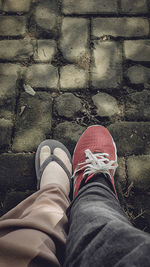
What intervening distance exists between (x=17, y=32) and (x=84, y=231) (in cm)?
165

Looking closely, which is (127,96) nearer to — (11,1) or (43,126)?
(43,126)

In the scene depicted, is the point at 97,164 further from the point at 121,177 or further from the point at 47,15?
the point at 47,15

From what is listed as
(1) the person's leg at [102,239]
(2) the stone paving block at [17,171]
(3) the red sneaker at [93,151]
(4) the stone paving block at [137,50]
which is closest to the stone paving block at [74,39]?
(4) the stone paving block at [137,50]

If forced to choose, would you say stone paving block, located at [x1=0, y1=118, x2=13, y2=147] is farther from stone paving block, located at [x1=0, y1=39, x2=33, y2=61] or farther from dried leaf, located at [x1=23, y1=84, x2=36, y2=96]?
stone paving block, located at [x1=0, y1=39, x2=33, y2=61]

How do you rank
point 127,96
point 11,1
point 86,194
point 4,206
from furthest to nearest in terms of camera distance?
point 11,1 < point 127,96 < point 4,206 < point 86,194

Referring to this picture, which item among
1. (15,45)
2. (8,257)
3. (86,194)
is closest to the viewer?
(8,257)

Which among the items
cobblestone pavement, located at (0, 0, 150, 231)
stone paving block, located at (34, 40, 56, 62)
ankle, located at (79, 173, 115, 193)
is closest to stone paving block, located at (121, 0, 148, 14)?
cobblestone pavement, located at (0, 0, 150, 231)

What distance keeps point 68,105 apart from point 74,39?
1.92 ft

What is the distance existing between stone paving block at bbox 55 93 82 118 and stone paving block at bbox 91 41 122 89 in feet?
0.62

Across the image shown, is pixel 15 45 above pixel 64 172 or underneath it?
above

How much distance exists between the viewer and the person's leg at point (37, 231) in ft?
2.89

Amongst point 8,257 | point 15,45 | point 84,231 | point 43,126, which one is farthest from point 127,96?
point 8,257

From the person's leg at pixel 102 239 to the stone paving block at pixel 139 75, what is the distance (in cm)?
96

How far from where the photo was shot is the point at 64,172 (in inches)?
64.8
